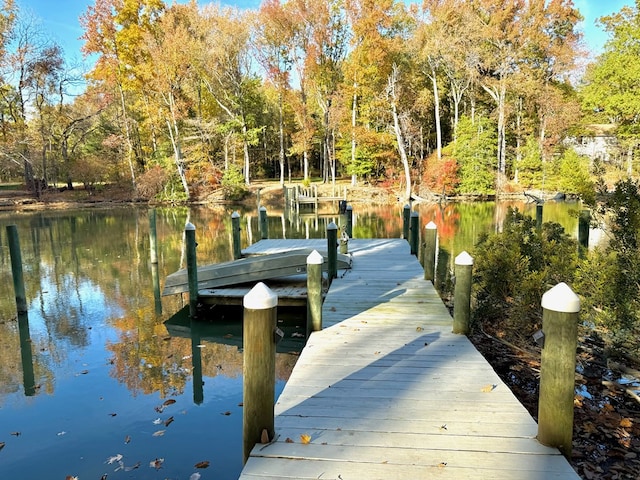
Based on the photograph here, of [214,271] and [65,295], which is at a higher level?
[214,271]

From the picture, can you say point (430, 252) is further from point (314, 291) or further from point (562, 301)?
point (562, 301)

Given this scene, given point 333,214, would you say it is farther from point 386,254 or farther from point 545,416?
point 545,416

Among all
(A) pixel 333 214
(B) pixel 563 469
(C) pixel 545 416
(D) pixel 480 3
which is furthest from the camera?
(D) pixel 480 3

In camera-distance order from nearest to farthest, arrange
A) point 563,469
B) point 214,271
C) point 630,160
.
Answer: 1. point 563,469
2. point 214,271
3. point 630,160

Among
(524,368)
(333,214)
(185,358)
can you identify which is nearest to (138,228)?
(333,214)

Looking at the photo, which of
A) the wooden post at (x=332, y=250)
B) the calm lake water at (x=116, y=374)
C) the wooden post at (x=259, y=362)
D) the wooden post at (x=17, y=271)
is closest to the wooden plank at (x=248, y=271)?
the wooden post at (x=332, y=250)

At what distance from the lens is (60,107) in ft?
120

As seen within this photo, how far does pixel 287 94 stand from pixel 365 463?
35954mm

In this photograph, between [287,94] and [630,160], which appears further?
[287,94]

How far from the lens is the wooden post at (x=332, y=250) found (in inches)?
298

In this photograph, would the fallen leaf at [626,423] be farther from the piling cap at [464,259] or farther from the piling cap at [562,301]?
the piling cap at [562,301]

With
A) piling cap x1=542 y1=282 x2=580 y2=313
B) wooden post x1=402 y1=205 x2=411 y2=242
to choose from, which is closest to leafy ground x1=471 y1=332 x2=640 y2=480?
piling cap x1=542 y1=282 x2=580 y2=313

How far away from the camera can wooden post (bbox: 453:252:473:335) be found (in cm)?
487

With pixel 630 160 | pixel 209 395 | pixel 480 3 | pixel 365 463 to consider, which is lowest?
pixel 209 395
